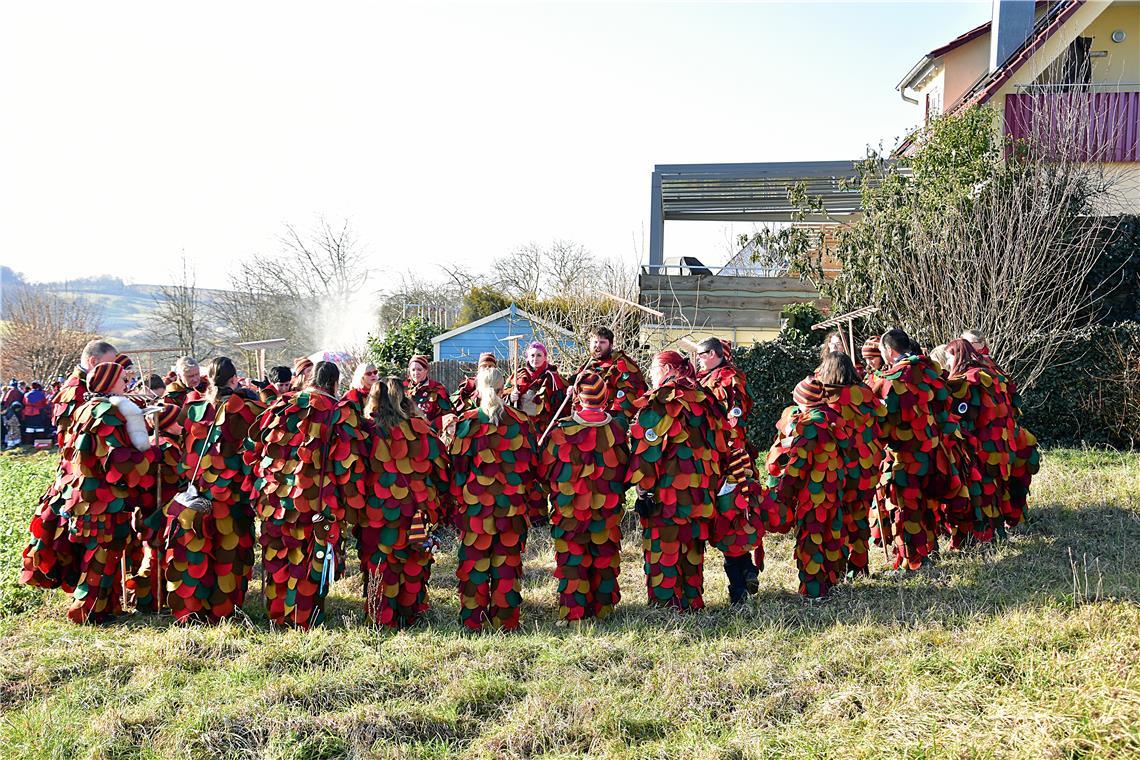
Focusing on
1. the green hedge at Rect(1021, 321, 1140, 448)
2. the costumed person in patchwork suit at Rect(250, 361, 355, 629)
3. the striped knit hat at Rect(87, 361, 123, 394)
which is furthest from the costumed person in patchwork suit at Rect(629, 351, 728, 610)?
the green hedge at Rect(1021, 321, 1140, 448)

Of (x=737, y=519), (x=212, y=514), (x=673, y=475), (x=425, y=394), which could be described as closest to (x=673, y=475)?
(x=673, y=475)

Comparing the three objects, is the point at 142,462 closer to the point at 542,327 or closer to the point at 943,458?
the point at 943,458

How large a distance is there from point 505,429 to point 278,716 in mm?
2305

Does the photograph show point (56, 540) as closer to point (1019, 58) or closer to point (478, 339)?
point (1019, 58)

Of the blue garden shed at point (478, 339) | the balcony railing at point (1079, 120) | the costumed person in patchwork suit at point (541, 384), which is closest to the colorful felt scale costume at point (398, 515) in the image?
the costumed person in patchwork suit at point (541, 384)

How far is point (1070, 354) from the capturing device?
38.3 ft

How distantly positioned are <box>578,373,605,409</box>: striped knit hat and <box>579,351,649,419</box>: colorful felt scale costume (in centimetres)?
294

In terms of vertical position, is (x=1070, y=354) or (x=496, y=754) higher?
(x=1070, y=354)

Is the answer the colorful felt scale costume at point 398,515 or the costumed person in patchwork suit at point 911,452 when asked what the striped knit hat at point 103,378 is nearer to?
the colorful felt scale costume at point 398,515

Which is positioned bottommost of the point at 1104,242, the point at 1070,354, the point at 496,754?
the point at 496,754

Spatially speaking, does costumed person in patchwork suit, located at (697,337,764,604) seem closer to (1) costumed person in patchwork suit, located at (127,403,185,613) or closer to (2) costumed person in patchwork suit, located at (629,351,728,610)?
(2) costumed person in patchwork suit, located at (629,351,728,610)

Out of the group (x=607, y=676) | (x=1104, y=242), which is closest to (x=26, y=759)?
(x=607, y=676)

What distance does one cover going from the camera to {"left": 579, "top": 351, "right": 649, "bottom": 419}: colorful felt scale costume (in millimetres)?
9078

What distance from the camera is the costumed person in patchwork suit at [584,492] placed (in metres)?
5.89
